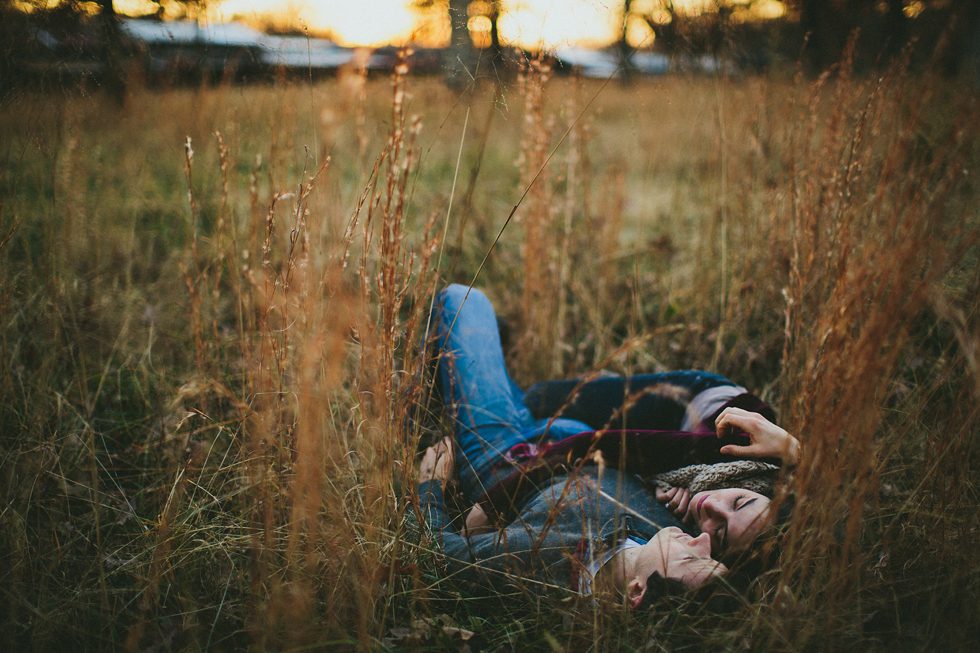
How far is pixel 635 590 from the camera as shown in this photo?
123 centimetres

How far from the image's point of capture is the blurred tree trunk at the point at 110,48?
5.90ft

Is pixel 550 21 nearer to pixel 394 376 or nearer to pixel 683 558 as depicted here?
pixel 394 376

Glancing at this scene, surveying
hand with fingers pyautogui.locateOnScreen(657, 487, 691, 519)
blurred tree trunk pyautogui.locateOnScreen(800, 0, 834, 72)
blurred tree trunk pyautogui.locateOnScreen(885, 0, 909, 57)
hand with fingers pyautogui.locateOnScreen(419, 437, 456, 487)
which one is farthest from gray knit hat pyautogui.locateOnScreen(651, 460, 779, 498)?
blurred tree trunk pyautogui.locateOnScreen(800, 0, 834, 72)

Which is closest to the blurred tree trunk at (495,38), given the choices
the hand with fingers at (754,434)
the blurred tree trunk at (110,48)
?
the hand with fingers at (754,434)

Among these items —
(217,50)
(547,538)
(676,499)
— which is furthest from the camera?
(217,50)

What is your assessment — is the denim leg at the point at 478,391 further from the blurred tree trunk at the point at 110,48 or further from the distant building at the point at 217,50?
the blurred tree trunk at the point at 110,48

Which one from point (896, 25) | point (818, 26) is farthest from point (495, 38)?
point (818, 26)

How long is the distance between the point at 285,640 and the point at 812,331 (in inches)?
63.0

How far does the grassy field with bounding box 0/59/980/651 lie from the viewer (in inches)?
42.7

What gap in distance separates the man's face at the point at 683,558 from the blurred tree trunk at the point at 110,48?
7.32 ft

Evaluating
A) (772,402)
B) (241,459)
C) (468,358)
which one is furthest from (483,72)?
(772,402)

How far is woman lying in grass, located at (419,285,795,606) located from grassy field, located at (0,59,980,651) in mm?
95

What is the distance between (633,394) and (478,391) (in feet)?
1.76

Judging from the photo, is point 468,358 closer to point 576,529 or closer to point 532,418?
point 532,418
